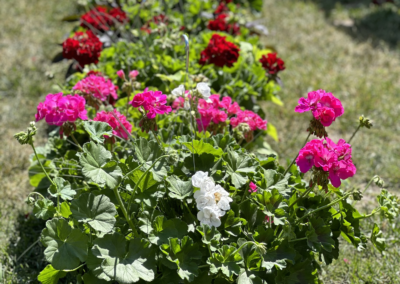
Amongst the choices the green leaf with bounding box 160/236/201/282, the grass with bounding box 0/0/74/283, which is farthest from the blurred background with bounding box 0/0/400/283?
the green leaf with bounding box 160/236/201/282

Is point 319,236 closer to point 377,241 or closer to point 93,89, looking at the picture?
point 377,241

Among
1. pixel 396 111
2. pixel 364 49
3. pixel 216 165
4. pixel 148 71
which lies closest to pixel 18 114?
pixel 148 71

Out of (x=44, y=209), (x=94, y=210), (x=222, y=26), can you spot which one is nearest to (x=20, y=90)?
(x=222, y=26)

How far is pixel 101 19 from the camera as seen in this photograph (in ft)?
12.2

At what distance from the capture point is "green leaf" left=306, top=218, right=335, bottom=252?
1.75 m

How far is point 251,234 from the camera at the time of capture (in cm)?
182

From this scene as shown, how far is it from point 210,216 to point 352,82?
10.8 feet

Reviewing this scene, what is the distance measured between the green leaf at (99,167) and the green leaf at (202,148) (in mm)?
352

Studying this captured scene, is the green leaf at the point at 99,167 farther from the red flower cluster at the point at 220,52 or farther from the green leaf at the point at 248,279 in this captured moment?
the red flower cluster at the point at 220,52

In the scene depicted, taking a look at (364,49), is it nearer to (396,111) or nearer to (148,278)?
(396,111)

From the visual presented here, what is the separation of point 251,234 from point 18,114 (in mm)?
2609

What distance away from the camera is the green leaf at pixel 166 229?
165cm

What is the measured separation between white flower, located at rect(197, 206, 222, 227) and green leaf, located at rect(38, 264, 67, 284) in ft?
2.01

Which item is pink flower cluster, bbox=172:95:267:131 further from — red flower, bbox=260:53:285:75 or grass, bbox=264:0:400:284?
grass, bbox=264:0:400:284
